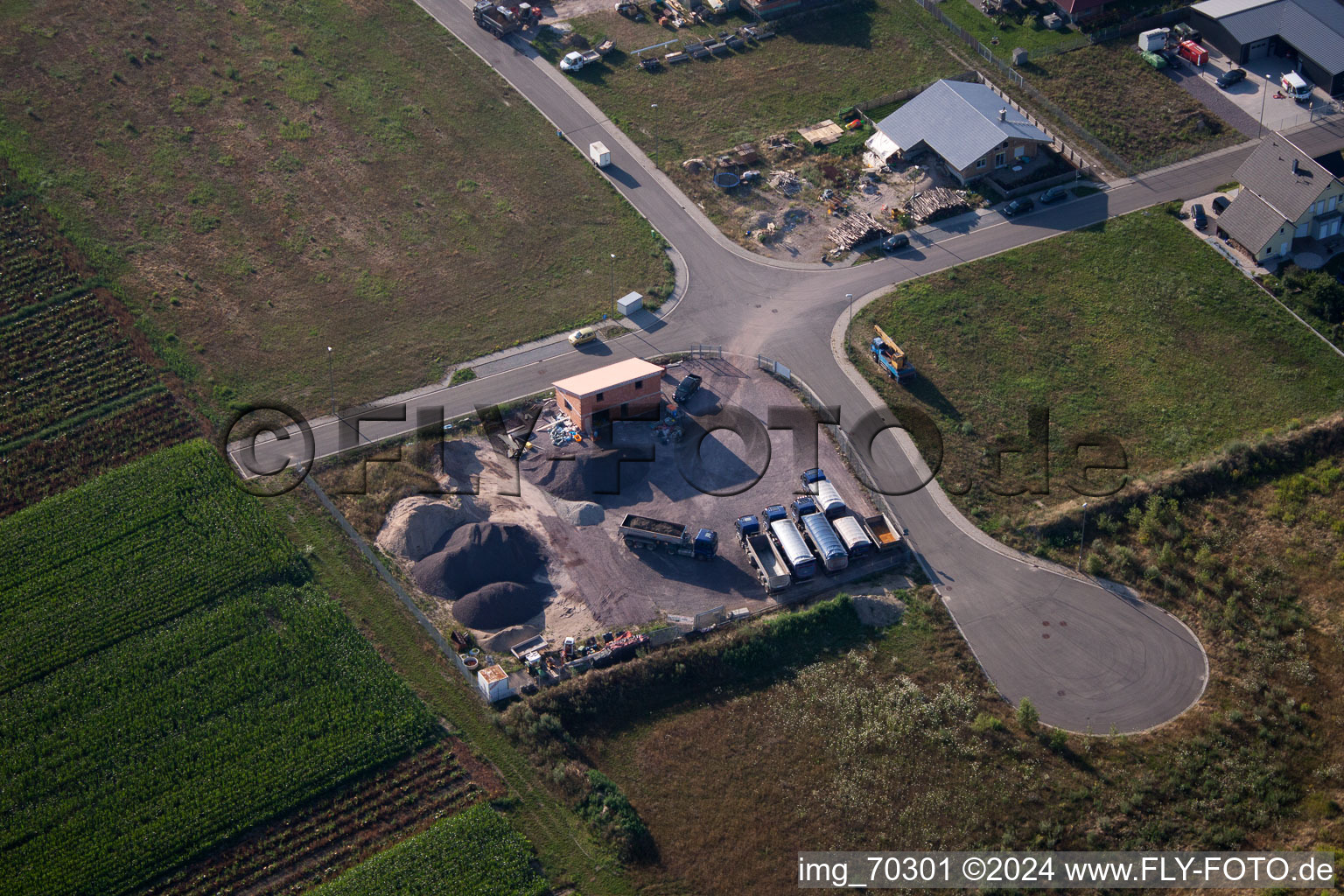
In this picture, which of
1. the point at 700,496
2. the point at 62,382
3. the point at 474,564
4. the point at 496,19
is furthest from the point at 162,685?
the point at 496,19

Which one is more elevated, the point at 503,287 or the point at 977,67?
the point at 977,67

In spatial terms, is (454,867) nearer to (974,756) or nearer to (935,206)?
(974,756)

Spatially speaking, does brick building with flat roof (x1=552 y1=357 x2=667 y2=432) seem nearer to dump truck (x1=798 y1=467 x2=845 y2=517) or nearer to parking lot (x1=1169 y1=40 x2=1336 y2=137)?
dump truck (x1=798 y1=467 x2=845 y2=517)

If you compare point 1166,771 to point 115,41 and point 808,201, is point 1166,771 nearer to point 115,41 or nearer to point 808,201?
point 808,201

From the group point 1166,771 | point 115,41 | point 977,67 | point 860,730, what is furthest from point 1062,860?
point 115,41

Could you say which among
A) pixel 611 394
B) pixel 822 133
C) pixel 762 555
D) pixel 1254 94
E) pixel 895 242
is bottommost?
pixel 762 555

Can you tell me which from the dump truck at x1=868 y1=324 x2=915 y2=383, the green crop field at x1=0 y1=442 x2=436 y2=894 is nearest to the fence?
the dump truck at x1=868 y1=324 x2=915 y2=383
